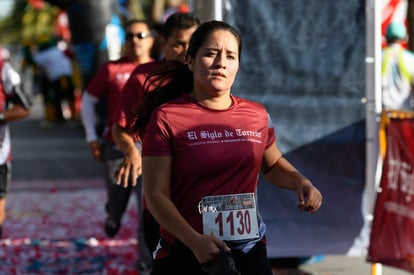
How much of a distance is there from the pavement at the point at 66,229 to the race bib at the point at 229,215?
2.95m

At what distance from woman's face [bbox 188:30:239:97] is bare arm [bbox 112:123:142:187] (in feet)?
4.23

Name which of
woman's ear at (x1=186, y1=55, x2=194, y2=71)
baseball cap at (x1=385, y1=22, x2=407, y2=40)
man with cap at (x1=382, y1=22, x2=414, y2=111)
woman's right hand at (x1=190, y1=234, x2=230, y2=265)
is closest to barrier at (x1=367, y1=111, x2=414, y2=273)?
woman's ear at (x1=186, y1=55, x2=194, y2=71)

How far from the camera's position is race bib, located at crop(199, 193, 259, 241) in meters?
3.80

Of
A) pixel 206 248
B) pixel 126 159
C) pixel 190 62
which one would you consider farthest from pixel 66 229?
pixel 206 248

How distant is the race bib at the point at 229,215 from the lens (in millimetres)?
3797

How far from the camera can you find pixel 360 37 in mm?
6527

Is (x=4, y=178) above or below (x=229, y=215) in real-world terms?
below

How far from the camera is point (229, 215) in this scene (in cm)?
385

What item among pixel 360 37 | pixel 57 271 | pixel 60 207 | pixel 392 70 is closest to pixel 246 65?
pixel 360 37

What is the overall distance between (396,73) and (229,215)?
21.6 feet

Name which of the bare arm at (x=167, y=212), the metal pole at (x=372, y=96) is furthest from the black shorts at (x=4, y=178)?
the bare arm at (x=167, y=212)

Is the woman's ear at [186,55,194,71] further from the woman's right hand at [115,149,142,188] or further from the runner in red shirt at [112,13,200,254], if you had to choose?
the runner in red shirt at [112,13,200,254]

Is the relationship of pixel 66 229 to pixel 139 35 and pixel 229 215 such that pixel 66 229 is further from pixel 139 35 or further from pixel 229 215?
pixel 229 215

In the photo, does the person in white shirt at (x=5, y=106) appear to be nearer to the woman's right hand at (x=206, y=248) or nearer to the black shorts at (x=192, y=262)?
the black shorts at (x=192, y=262)
